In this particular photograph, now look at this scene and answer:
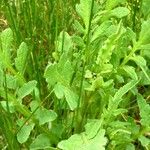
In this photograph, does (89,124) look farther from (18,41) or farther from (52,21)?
(52,21)

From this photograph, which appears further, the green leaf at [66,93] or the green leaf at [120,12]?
the green leaf at [120,12]

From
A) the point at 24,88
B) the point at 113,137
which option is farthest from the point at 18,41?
the point at 113,137

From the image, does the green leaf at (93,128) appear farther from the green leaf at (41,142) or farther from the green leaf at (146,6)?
the green leaf at (146,6)

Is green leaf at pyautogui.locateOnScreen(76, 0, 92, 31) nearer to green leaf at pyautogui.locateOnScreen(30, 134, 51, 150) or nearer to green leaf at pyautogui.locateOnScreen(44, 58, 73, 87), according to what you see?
green leaf at pyautogui.locateOnScreen(44, 58, 73, 87)

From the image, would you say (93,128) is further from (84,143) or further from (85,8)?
(85,8)

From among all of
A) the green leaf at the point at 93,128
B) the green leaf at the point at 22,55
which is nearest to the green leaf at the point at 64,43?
the green leaf at the point at 22,55

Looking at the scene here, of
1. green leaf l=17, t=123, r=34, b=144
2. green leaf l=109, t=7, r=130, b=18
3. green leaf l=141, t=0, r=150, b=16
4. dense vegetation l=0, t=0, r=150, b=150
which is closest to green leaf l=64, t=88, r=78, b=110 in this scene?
dense vegetation l=0, t=0, r=150, b=150

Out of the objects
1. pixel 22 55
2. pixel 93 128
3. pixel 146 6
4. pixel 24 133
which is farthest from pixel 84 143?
pixel 146 6
